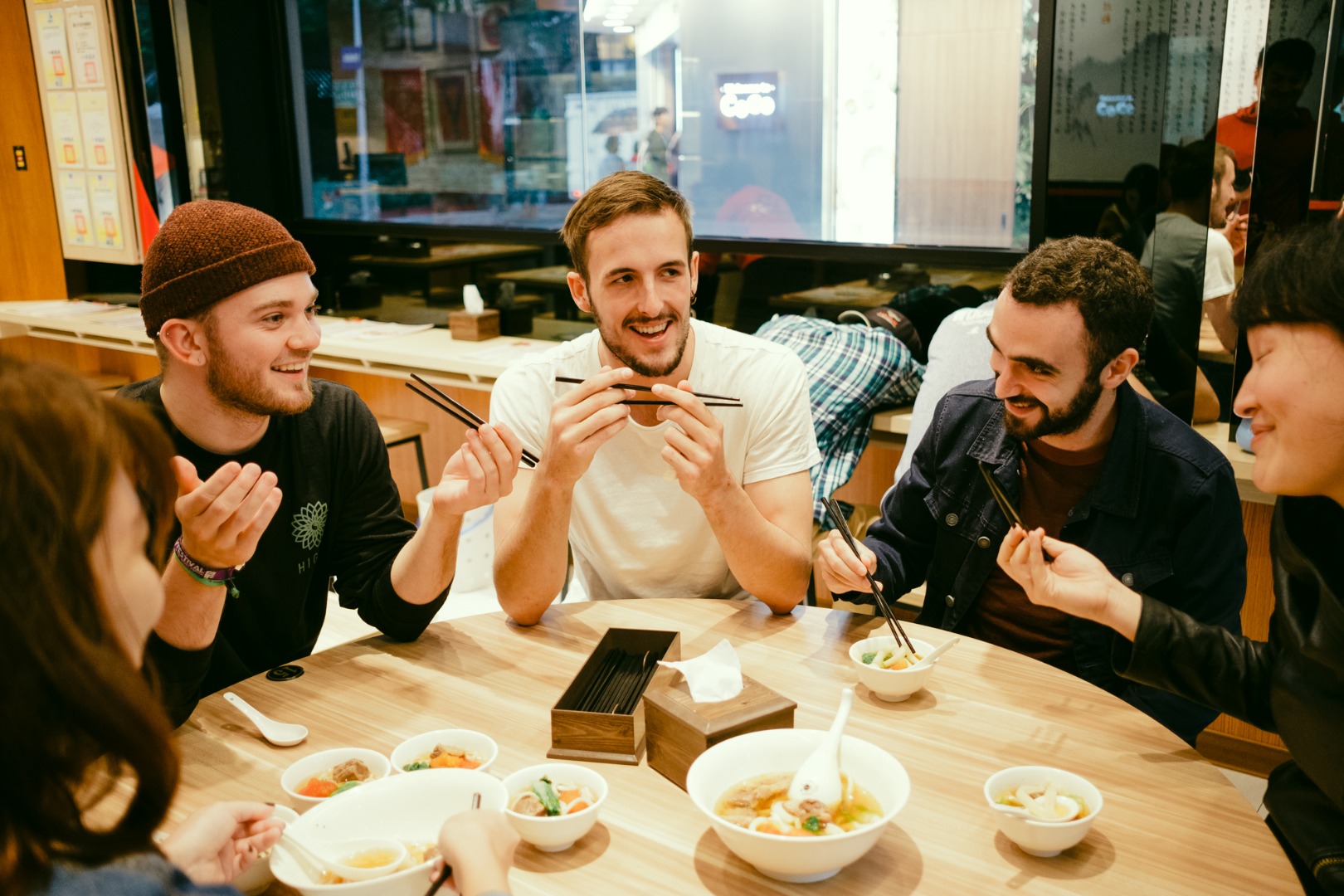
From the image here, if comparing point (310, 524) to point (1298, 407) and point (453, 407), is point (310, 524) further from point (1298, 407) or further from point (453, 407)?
point (1298, 407)

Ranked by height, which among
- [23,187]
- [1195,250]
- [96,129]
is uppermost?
[96,129]

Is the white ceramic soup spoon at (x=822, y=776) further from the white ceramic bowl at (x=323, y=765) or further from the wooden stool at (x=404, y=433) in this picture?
the wooden stool at (x=404, y=433)

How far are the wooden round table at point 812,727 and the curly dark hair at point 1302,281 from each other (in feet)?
2.11

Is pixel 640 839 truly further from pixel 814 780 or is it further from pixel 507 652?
pixel 507 652

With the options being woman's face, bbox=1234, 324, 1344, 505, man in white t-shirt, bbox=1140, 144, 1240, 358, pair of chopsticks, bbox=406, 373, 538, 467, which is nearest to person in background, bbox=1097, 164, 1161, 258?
man in white t-shirt, bbox=1140, 144, 1240, 358

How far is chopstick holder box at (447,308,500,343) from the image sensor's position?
16.2ft

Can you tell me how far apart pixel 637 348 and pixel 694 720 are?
3.37ft

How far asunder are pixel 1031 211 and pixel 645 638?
8.43ft

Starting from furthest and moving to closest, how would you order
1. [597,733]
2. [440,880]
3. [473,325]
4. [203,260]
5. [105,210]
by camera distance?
[105,210]
[473,325]
[203,260]
[597,733]
[440,880]

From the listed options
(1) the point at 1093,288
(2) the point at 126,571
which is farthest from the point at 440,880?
(1) the point at 1093,288

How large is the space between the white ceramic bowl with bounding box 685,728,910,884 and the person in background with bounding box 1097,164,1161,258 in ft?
8.29

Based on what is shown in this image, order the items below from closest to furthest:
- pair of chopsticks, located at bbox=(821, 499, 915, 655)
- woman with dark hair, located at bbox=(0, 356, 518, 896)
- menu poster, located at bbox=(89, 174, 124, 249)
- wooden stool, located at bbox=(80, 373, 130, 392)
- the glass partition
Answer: woman with dark hair, located at bbox=(0, 356, 518, 896) → pair of chopsticks, located at bbox=(821, 499, 915, 655) → the glass partition → wooden stool, located at bbox=(80, 373, 130, 392) → menu poster, located at bbox=(89, 174, 124, 249)

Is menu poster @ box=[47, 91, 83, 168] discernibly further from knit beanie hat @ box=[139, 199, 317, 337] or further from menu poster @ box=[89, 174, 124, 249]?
knit beanie hat @ box=[139, 199, 317, 337]

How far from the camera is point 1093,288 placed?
201 cm
